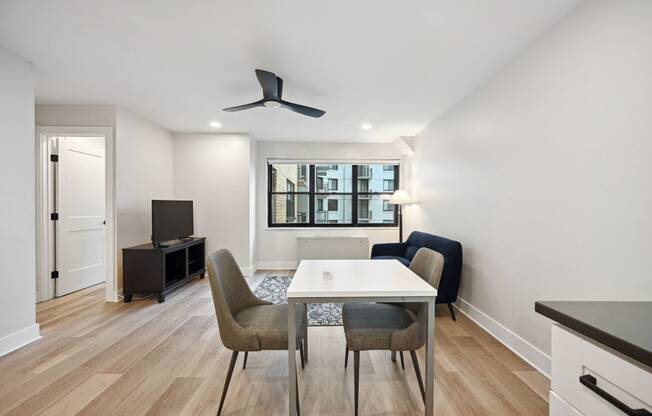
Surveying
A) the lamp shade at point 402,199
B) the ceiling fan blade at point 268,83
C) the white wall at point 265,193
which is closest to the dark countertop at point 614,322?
the ceiling fan blade at point 268,83

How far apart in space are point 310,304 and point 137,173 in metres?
2.87

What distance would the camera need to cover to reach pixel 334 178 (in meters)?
5.32

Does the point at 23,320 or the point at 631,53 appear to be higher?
the point at 631,53

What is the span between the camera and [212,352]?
2215mm

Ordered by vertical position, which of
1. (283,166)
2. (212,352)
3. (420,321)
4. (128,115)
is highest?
(128,115)

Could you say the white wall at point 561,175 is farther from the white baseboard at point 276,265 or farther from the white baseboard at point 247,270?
the white baseboard at point 247,270

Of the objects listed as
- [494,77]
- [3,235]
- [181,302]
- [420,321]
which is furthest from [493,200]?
[3,235]

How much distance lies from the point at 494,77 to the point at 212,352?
11.2 ft

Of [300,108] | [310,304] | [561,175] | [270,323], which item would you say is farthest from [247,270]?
[561,175]

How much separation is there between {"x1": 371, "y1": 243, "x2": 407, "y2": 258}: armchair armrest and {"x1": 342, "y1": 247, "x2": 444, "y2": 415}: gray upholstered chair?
219cm

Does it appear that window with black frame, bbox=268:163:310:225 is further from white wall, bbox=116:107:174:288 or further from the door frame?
the door frame

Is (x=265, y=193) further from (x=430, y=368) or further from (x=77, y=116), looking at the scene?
(x=430, y=368)

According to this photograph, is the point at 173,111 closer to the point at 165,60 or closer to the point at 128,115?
the point at 128,115

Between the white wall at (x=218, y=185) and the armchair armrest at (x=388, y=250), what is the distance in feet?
6.80
